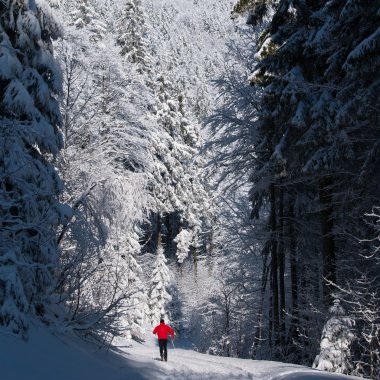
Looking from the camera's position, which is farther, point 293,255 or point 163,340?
point 293,255

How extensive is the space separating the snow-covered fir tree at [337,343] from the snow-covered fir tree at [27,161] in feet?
21.6

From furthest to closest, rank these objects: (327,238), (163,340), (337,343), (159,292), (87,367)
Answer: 1. (159,292)
2. (163,340)
3. (327,238)
4. (337,343)
5. (87,367)

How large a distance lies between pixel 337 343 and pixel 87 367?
6354 millimetres

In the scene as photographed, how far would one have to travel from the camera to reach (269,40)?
15.8m

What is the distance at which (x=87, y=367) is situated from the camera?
819 cm

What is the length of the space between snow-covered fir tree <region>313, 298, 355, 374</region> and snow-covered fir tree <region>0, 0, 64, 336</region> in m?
6.59

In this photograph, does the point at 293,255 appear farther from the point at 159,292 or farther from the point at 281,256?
the point at 159,292

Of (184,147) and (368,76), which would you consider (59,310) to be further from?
(184,147)

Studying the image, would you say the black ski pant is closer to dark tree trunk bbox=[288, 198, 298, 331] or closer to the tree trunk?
the tree trunk

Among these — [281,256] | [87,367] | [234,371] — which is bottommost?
[234,371]

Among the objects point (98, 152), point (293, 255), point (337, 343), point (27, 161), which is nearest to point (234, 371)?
point (337, 343)

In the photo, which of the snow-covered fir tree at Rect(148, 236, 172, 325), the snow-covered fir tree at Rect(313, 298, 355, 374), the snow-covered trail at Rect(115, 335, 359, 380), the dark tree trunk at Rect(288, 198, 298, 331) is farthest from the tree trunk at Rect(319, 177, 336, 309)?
the snow-covered fir tree at Rect(148, 236, 172, 325)

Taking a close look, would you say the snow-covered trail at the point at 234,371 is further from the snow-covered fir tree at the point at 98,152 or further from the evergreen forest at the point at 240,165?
the snow-covered fir tree at the point at 98,152

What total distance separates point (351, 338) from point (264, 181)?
6.87 m
